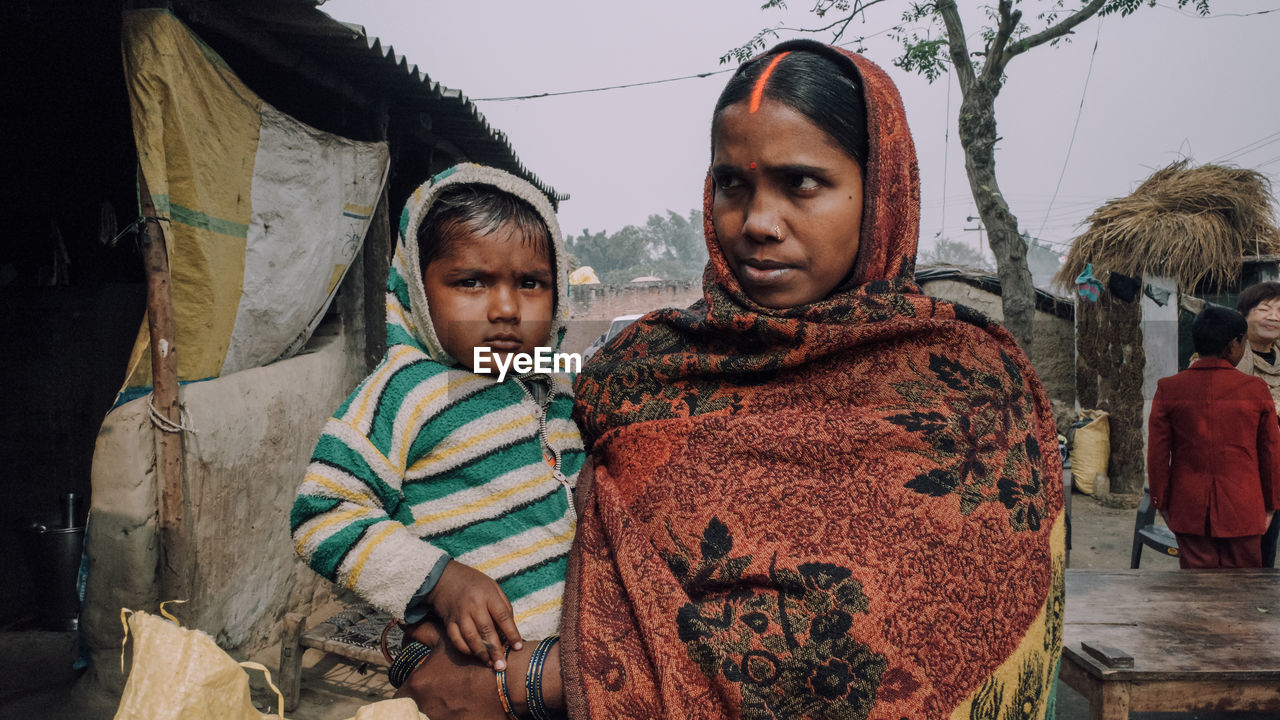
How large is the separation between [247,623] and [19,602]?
2.16 m

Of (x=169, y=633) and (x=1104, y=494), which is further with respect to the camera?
(x=1104, y=494)

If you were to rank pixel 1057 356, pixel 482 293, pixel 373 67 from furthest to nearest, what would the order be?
pixel 1057 356 → pixel 373 67 → pixel 482 293

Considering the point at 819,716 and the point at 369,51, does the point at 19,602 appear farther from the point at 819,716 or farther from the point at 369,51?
the point at 819,716

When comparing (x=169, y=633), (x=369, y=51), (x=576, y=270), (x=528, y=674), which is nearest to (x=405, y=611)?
(x=528, y=674)

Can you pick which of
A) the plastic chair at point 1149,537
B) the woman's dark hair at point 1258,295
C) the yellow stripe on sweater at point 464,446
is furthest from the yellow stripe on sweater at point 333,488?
the woman's dark hair at point 1258,295

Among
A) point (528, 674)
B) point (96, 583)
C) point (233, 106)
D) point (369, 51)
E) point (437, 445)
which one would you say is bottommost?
point (96, 583)

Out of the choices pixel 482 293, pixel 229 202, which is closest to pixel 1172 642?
pixel 482 293

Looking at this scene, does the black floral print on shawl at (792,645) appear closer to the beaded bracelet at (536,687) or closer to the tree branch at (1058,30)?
the beaded bracelet at (536,687)

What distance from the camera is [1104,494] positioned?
319 inches

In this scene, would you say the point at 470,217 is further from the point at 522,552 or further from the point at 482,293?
the point at 522,552

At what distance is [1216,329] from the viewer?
430 centimetres

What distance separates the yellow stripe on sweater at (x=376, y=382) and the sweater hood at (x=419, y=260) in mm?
42

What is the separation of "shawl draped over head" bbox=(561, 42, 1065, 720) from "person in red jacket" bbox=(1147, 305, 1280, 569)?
4.00 meters

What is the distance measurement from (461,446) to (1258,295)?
20.7ft
